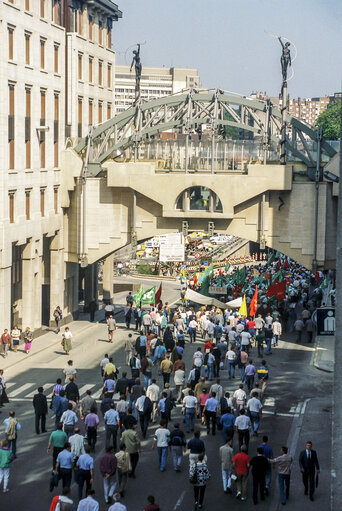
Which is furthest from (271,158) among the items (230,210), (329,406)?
(329,406)

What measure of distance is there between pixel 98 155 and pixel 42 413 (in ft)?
84.3

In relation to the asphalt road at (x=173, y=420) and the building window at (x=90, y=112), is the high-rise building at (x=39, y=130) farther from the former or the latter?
the asphalt road at (x=173, y=420)

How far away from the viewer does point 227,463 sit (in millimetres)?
23172

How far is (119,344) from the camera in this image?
1885 inches

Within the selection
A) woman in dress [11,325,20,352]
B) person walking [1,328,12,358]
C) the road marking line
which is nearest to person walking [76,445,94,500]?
the road marking line

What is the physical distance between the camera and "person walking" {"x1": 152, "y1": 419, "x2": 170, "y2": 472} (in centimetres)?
2491

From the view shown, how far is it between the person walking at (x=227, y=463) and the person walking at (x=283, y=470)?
0.98m

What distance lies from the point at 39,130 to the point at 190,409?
960 inches

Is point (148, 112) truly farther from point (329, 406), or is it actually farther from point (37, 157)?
point (329, 406)

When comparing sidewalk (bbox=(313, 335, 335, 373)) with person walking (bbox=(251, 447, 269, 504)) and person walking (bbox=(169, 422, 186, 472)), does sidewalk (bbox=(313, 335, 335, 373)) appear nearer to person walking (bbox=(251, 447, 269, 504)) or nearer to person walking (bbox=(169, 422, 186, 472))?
person walking (bbox=(169, 422, 186, 472))

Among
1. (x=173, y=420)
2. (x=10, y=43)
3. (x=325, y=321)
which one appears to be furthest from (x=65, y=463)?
(x=10, y=43)

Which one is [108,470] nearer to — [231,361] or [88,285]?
[231,361]

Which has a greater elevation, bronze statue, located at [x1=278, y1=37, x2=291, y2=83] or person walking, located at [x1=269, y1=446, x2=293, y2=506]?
bronze statue, located at [x1=278, y1=37, x2=291, y2=83]

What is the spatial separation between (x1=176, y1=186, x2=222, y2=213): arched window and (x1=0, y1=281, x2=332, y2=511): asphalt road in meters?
7.91
